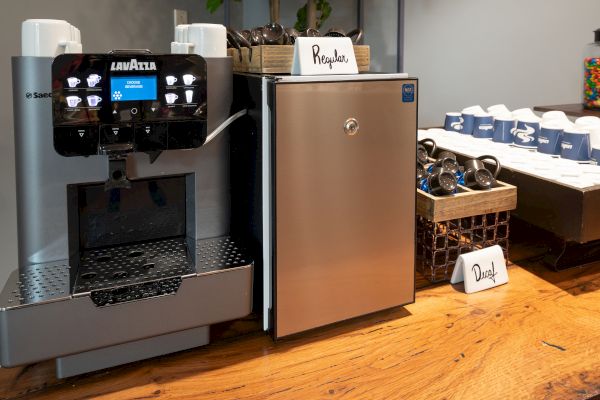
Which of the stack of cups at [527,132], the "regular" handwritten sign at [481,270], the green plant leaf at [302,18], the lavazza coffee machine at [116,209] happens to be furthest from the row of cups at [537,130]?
the lavazza coffee machine at [116,209]

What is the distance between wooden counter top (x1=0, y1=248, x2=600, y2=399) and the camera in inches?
28.6

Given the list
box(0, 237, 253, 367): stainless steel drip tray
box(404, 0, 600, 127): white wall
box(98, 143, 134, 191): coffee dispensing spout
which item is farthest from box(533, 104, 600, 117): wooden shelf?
box(98, 143, 134, 191): coffee dispensing spout

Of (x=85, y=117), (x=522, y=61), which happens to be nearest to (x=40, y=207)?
(x=85, y=117)

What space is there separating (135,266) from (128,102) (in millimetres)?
234

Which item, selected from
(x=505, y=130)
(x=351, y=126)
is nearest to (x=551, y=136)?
(x=505, y=130)

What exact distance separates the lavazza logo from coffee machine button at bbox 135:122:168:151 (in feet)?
0.25

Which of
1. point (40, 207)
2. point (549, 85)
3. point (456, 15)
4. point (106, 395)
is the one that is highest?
point (456, 15)

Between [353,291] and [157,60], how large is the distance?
459 mm

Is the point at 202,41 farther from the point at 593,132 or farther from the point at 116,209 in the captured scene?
the point at 593,132

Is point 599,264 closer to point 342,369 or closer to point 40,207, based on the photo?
point 342,369

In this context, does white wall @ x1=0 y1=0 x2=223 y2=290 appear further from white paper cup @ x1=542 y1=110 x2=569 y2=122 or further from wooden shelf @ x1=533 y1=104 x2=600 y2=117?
wooden shelf @ x1=533 y1=104 x2=600 y2=117

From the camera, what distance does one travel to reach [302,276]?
83cm

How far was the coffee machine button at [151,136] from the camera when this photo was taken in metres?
0.74

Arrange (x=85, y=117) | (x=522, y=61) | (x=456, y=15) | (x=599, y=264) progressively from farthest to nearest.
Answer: (x=522, y=61) → (x=456, y=15) → (x=599, y=264) → (x=85, y=117)
